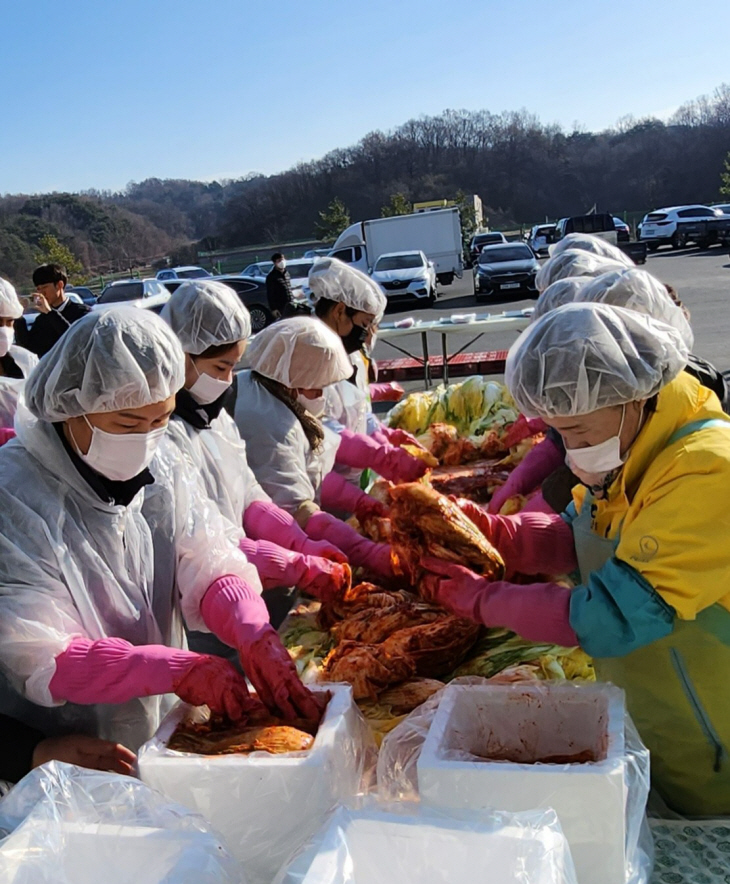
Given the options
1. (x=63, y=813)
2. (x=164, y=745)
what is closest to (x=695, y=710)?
(x=164, y=745)

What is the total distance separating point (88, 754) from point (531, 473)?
2.31 metres

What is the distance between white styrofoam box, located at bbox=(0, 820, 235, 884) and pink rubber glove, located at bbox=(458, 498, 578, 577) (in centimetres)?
150

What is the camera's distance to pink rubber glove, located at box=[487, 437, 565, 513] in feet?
11.3

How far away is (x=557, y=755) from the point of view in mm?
1509

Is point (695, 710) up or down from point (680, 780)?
up

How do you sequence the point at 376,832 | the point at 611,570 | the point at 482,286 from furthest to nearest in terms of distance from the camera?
the point at 482,286, the point at 611,570, the point at 376,832

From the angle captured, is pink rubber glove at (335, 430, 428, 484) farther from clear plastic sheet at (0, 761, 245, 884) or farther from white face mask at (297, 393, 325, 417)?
clear plastic sheet at (0, 761, 245, 884)

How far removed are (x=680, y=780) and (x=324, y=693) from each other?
81 cm

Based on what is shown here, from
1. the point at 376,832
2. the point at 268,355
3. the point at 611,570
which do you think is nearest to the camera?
the point at 376,832

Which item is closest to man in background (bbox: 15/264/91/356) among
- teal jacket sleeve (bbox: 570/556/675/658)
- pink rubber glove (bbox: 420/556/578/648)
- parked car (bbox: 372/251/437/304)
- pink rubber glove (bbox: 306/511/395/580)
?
pink rubber glove (bbox: 306/511/395/580)

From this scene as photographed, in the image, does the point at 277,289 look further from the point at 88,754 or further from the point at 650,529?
the point at 650,529

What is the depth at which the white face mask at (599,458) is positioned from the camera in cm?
169

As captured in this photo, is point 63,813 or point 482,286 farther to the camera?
point 482,286

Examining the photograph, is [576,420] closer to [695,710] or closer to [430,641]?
[695,710]
